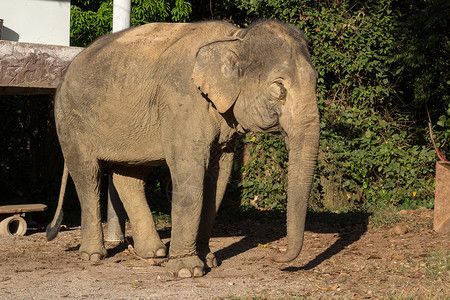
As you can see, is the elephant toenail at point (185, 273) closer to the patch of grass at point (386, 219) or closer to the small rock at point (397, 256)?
the small rock at point (397, 256)

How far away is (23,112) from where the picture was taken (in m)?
12.9

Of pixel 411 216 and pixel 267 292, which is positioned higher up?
pixel 267 292

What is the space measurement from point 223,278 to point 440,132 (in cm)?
731

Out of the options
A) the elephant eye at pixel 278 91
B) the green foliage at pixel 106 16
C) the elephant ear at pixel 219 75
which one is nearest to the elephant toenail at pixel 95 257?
the elephant ear at pixel 219 75

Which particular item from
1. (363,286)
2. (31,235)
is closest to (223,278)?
(363,286)

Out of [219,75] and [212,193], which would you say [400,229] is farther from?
[219,75]

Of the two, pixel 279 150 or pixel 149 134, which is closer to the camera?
pixel 149 134

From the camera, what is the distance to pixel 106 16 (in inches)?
473

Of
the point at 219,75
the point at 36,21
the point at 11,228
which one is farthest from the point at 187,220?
the point at 36,21

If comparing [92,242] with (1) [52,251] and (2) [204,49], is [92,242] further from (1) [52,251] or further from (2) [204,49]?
(2) [204,49]

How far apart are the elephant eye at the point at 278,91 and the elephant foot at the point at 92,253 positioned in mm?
2768

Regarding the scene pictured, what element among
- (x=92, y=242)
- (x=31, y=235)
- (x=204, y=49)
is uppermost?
(x=204, y=49)

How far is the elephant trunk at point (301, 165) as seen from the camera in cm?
601

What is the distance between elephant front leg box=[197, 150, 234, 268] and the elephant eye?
3.74 feet
